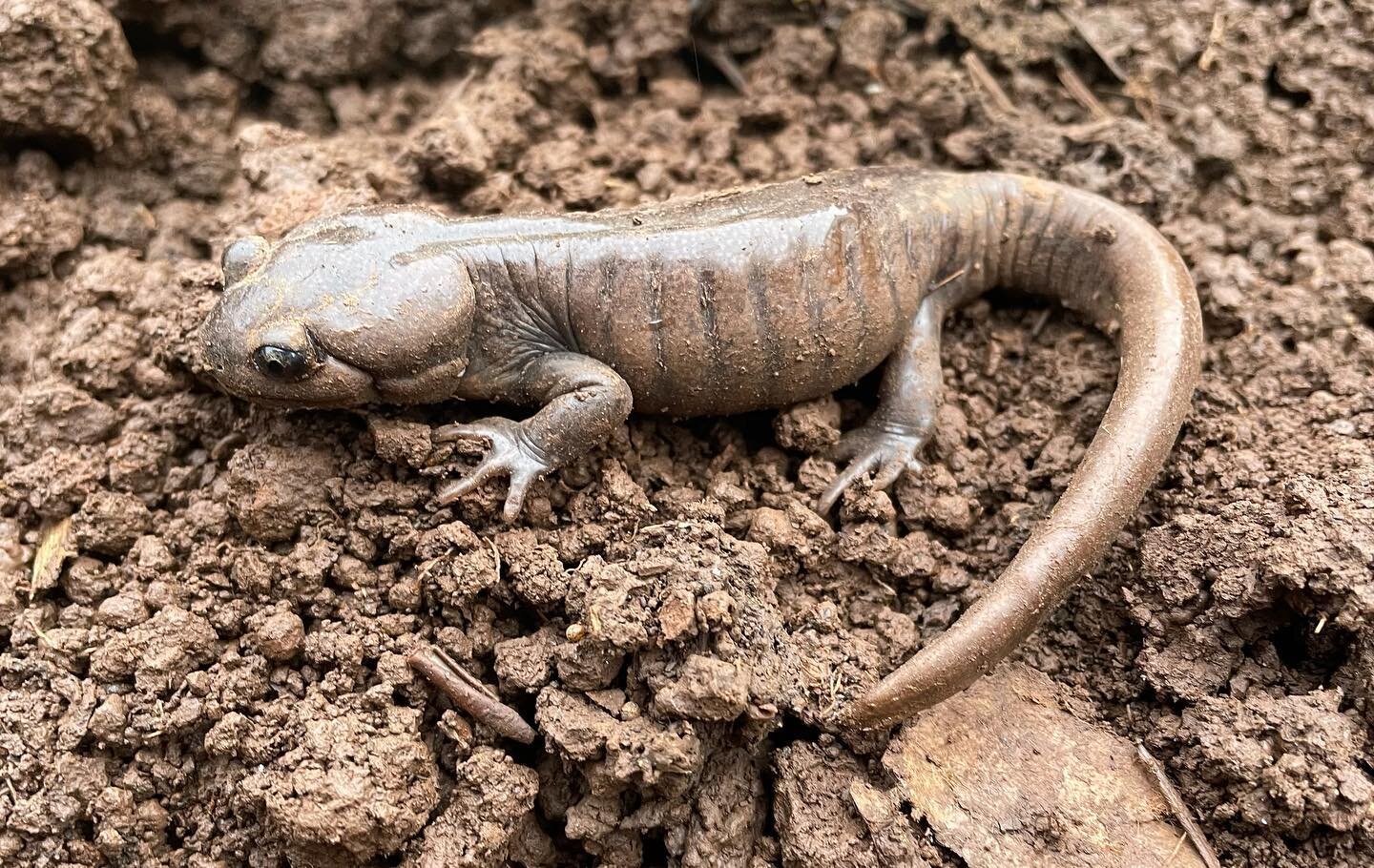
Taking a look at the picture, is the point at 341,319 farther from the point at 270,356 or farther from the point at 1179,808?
the point at 1179,808

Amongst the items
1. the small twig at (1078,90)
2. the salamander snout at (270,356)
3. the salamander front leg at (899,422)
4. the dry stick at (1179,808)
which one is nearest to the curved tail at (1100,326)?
the salamander front leg at (899,422)

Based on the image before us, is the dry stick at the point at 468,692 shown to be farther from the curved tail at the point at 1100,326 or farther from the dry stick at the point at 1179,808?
the dry stick at the point at 1179,808

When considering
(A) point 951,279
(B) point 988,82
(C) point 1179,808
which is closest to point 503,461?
(A) point 951,279

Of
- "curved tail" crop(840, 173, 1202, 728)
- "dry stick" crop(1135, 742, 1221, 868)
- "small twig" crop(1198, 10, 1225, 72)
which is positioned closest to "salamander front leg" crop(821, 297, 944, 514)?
"curved tail" crop(840, 173, 1202, 728)

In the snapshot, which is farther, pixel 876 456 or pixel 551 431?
pixel 876 456

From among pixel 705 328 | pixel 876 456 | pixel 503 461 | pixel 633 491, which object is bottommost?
pixel 876 456

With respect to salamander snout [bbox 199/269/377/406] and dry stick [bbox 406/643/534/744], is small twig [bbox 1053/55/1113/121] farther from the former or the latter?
dry stick [bbox 406/643/534/744]
